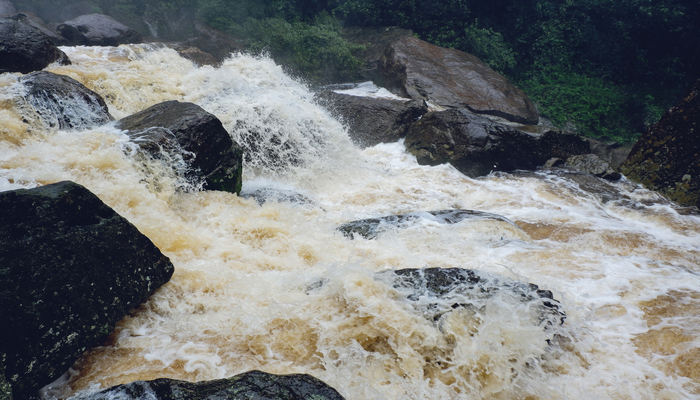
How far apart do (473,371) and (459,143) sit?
6382mm

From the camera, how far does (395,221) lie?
207 inches

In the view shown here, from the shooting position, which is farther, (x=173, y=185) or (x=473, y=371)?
(x=173, y=185)

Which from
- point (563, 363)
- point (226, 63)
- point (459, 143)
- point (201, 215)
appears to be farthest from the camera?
point (226, 63)

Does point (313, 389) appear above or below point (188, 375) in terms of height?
above

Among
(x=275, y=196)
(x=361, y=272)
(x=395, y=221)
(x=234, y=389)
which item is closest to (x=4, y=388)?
(x=234, y=389)

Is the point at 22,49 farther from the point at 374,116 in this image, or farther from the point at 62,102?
the point at 374,116

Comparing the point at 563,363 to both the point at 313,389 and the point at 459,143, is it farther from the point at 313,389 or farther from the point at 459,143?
the point at 459,143

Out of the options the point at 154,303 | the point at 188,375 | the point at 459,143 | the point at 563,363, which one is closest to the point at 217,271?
the point at 154,303

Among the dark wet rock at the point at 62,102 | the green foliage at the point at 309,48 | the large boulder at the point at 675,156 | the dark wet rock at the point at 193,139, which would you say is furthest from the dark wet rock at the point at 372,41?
the dark wet rock at the point at 62,102

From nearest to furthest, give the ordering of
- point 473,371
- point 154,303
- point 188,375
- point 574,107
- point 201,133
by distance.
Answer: point 188,375 → point 473,371 → point 154,303 → point 201,133 → point 574,107

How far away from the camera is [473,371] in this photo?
2.63 metres

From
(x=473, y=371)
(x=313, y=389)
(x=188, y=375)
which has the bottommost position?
(x=188, y=375)

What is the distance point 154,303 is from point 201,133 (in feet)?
9.09

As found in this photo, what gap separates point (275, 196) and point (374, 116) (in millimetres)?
4535
